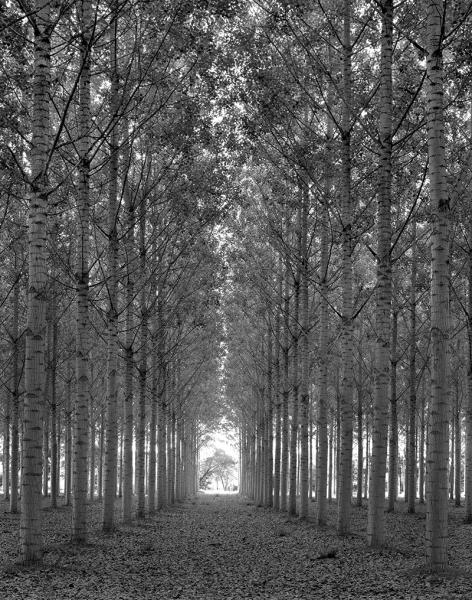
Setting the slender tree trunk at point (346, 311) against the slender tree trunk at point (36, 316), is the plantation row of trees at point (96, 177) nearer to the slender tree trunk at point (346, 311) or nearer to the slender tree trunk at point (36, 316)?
the slender tree trunk at point (36, 316)

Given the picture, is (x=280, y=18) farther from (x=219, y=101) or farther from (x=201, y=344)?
(x=201, y=344)

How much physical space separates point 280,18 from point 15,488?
49.5ft

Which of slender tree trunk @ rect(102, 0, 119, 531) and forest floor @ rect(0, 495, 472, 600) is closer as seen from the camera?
forest floor @ rect(0, 495, 472, 600)

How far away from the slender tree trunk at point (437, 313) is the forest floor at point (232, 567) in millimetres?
618

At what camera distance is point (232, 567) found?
9875 mm

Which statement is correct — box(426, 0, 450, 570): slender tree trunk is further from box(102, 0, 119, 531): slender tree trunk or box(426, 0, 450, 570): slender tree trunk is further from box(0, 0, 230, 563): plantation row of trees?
box(102, 0, 119, 531): slender tree trunk

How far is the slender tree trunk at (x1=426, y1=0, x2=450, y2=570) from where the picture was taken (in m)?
7.57

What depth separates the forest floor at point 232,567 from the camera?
23.5 ft

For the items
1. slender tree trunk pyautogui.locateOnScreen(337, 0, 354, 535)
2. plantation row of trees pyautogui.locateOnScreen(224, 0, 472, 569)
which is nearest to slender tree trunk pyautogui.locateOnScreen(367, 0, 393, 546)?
plantation row of trees pyautogui.locateOnScreen(224, 0, 472, 569)

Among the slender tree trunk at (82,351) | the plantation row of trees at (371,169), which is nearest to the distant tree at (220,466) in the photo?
the plantation row of trees at (371,169)

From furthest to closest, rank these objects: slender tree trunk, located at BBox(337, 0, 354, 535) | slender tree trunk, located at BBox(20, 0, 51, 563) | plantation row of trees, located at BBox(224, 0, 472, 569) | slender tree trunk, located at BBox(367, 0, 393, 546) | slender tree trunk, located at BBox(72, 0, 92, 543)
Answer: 1. slender tree trunk, located at BBox(337, 0, 354, 535)
2. slender tree trunk, located at BBox(72, 0, 92, 543)
3. slender tree trunk, located at BBox(367, 0, 393, 546)
4. plantation row of trees, located at BBox(224, 0, 472, 569)
5. slender tree trunk, located at BBox(20, 0, 51, 563)

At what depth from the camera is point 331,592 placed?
7410 mm

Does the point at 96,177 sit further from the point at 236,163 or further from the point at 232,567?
the point at 232,567

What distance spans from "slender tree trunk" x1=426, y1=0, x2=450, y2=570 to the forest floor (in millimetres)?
618
